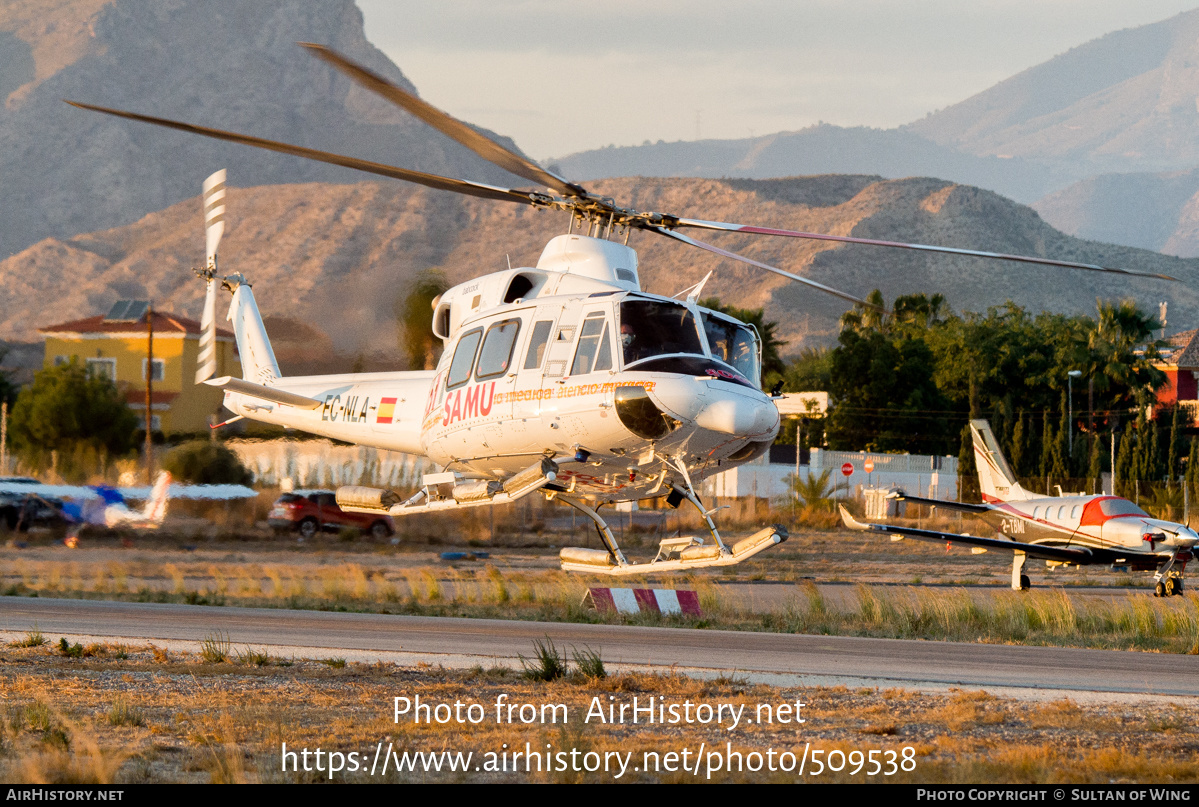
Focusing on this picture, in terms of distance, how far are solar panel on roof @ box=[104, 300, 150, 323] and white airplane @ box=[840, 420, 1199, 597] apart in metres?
53.6

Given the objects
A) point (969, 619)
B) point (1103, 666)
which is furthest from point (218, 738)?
point (969, 619)

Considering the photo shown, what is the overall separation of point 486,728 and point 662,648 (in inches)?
285

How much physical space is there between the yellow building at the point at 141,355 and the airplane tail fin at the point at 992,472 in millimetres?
36382

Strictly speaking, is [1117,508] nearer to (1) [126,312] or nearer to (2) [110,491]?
(2) [110,491]

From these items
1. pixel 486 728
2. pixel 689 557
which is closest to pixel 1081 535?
pixel 689 557

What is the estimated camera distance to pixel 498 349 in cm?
1838

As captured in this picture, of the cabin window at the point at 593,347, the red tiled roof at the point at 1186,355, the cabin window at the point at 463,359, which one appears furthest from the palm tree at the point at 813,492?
the red tiled roof at the point at 1186,355

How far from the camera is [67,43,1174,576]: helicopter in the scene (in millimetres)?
16422

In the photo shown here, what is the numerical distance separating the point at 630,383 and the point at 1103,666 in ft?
24.3

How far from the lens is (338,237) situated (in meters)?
140

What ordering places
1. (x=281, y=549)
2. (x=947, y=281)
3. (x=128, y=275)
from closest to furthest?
1. (x=281, y=549)
2. (x=128, y=275)
3. (x=947, y=281)

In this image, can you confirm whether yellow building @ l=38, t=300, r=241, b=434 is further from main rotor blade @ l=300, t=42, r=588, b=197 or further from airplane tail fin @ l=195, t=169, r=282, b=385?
main rotor blade @ l=300, t=42, r=588, b=197

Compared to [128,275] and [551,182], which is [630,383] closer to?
[551,182]

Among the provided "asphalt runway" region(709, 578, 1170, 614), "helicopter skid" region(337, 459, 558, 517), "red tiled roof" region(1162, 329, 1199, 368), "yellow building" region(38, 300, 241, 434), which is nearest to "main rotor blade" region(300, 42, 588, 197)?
"helicopter skid" region(337, 459, 558, 517)
